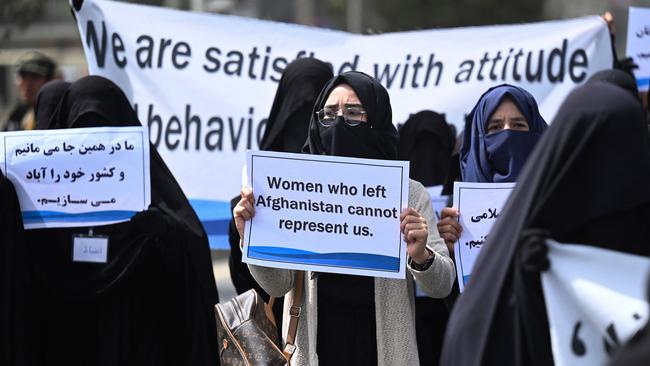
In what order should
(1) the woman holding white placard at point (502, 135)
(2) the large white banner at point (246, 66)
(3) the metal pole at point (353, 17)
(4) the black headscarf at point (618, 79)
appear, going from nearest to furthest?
(1) the woman holding white placard at point (502, 135) < (4) the black headscarf at point (618, 79) < (2) the large white banner at point (246, 66) < (3) the metal pole at point (353, 17)

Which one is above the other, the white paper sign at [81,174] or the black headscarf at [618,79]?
the black headscarf at [618,79]

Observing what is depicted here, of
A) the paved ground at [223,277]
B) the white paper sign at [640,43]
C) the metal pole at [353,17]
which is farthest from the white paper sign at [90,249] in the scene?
the metal pole at [353,17]

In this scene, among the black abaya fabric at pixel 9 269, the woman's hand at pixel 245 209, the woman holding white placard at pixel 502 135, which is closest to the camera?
the woman's hand at pixel 245 209

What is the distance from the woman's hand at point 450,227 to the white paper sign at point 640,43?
284cm

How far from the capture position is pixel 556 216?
232 centimetres

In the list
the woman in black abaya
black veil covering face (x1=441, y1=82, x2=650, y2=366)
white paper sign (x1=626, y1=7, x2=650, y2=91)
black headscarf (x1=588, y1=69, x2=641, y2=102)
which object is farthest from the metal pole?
black veil covering face (x1=441, y1=82, x2=650, y2=366)

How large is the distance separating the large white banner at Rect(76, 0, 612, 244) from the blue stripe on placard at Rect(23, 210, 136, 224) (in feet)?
4.71

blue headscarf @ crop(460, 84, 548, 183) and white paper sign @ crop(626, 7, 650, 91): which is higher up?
white paper sign @ crop(626, 7, 650, 91)

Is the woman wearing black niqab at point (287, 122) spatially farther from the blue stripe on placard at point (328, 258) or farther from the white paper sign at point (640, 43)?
the white paper sign at point (640, 43)

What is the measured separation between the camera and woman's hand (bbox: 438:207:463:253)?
3.46 m

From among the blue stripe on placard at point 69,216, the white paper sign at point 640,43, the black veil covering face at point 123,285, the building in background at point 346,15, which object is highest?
the building in background at point 346,15

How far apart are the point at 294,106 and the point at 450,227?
1326 mm

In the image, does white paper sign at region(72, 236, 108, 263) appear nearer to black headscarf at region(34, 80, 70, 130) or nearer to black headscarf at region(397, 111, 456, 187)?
black headscarf at region(34, 80, 70, 130)

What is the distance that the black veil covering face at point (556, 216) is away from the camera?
2271 millimetres
